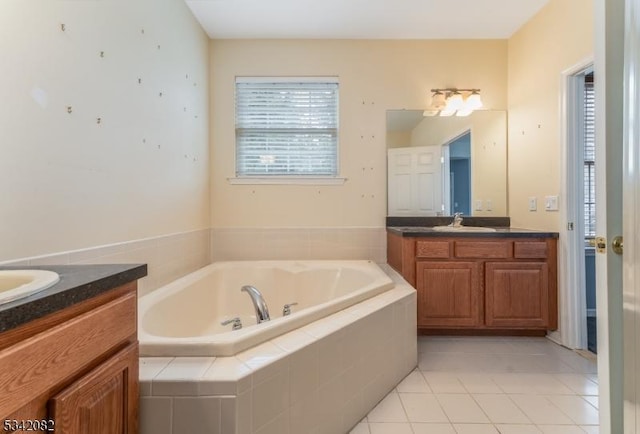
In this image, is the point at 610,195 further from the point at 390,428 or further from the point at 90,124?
the point at 90,124

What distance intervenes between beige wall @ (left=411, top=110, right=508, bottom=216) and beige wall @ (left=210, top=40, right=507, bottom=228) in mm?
187

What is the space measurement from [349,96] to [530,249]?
1.93 metres

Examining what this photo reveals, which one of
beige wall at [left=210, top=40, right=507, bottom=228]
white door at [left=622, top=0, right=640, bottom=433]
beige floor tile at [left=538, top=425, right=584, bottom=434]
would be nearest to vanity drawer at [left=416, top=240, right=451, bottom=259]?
beige wall at [left=210, top=40, right=507, bottom=228]

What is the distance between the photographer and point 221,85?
2877mm

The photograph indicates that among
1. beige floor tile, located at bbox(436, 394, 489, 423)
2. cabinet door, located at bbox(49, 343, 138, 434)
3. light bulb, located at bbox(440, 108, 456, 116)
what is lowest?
beige floor tile, located at bbox(436, 394, 489, 423)

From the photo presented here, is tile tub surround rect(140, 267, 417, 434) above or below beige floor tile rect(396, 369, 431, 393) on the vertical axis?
above

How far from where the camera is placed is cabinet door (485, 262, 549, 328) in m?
2.36

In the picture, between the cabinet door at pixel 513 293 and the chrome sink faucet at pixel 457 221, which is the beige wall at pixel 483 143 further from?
the cabinet door at pixel 513 293

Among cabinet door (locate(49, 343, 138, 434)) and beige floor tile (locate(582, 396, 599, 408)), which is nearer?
cabinet door (locate(49, 343, 138, 434))

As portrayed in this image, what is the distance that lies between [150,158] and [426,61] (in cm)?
246

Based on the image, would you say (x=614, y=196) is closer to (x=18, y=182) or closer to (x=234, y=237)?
(x=18, y=182)

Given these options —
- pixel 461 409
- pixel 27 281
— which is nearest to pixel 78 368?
pixel 27 281

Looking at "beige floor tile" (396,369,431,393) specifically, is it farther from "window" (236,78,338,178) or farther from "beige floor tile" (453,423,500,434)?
"window" (236,78,338,178)

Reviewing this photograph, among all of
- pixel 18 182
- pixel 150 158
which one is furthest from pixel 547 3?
pixel 18 182
